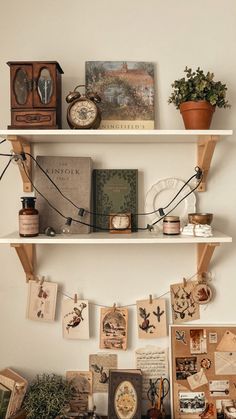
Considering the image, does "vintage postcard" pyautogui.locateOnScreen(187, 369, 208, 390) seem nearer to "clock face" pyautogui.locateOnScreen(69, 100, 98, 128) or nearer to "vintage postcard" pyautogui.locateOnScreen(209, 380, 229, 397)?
"vintage postcard" pyautogui.locateOnScreen(209, 380, 229, 397)

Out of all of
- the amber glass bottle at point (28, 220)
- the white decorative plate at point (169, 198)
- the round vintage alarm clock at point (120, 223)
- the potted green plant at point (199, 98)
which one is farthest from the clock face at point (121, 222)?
the potted green plant at point (199, 98)

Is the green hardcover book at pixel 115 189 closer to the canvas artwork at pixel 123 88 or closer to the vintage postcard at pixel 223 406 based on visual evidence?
the canvas artwork at pixel 123 88

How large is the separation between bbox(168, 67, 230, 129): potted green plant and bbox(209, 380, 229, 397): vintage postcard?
2.93 feet

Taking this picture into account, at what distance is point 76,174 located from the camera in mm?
1435

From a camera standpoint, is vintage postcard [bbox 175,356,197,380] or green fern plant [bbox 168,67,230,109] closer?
green fern plant [bbox 168,67,230,109]

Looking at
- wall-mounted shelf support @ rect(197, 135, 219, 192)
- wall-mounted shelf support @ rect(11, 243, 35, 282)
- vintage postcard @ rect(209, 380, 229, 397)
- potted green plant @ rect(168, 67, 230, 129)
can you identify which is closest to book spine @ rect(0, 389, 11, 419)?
wall-mounted shelf support @ rect(11, 243, 35, 282)

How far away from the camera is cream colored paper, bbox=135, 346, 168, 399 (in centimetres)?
151

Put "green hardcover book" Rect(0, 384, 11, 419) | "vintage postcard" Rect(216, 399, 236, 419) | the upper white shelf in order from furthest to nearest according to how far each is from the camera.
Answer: "vintage postcard" Rect(216, 399, 236, 419) < "green hardcover book" Rect(0, 384, 11, 419) < the upper white shelf

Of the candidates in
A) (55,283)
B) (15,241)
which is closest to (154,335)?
(55,283)

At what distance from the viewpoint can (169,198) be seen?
149cm

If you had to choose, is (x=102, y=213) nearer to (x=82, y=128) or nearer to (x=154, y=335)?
(x=82, y=128)

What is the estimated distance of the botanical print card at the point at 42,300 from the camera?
4.90 ft

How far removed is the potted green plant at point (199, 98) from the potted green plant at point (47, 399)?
3.20 ft

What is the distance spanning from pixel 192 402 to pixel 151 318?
1.05ft
